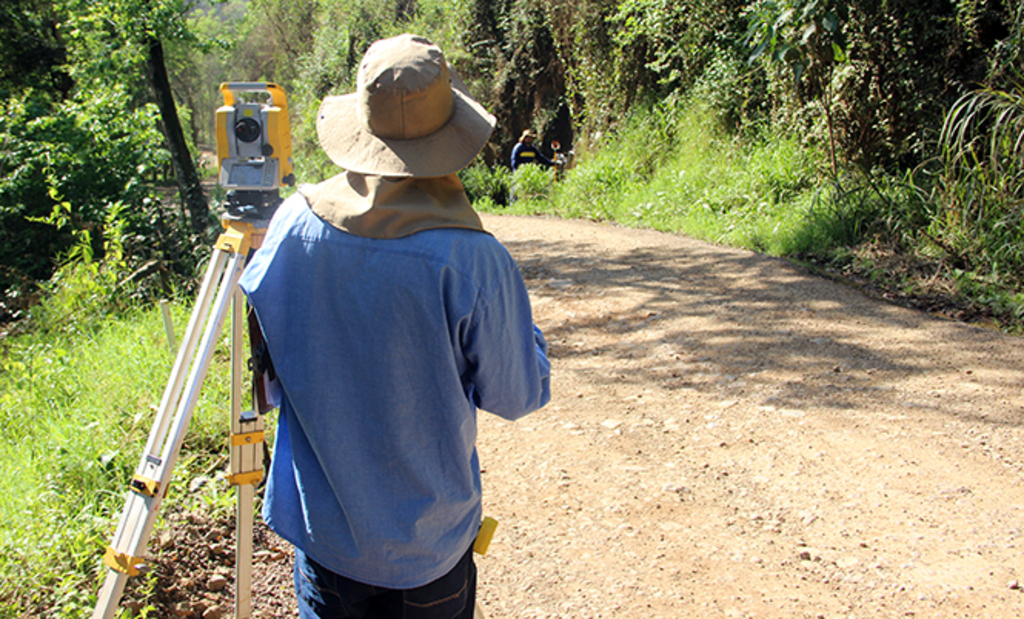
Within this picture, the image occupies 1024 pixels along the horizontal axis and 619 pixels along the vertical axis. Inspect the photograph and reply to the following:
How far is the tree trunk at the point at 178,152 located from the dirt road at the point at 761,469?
646cm

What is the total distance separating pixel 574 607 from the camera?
2.72 metres

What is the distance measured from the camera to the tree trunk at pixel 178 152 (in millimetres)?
10102

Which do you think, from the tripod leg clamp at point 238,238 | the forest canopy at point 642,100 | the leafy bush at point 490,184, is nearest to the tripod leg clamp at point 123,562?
the tripod leg clamp at point 238,238

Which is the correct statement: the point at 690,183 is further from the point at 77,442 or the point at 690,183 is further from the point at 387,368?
the point at 387,368

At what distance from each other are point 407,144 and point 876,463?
3202 millimetres

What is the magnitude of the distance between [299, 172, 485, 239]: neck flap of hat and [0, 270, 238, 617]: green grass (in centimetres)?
195

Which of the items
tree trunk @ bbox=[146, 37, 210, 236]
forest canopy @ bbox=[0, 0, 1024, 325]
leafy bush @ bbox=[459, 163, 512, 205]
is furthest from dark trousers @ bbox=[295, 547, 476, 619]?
leafy bush @ bbox=[459, 163, 512, 205]

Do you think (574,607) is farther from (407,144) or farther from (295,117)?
(295,117)

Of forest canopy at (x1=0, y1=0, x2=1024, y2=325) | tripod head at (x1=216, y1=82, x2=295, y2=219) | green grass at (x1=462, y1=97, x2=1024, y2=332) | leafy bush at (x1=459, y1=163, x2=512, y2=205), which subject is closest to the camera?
tripod head at (x1=216, y1=82, x2=295, y2=219)

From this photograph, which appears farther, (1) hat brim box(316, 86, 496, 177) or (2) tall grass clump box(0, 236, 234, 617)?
(2) tall grass clump box(0, 236, 234, 617)

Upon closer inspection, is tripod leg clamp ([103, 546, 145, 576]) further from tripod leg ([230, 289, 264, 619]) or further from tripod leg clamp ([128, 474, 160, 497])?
tripod leg ([230, 289, 264, 619])

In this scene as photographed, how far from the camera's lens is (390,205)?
4.44 ft

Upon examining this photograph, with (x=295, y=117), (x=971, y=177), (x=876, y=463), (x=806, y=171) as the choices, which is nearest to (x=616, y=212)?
(x=806, y=171)

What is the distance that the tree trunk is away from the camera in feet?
33.1
